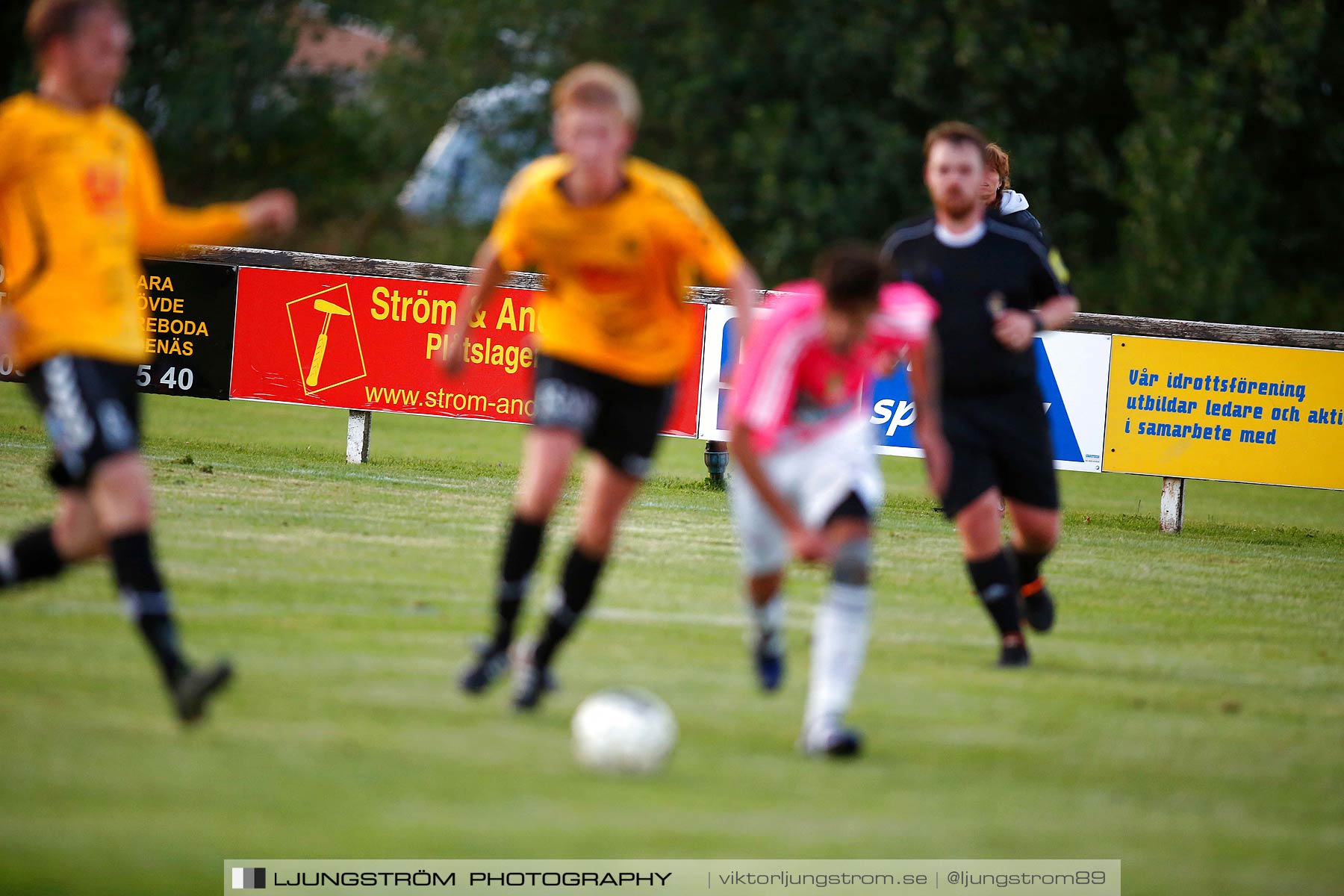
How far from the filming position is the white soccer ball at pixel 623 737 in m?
4.74

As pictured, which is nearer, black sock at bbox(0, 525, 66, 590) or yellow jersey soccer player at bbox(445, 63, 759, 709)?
yellow jersey soccer player at bbox(445, 63, 759, 709)

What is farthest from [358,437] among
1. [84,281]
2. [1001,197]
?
[84,281]

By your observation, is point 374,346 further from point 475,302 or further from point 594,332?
point 594,332

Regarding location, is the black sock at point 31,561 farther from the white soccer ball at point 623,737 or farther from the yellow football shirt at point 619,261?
the white soccer ball at point 623,737

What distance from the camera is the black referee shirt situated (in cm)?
688

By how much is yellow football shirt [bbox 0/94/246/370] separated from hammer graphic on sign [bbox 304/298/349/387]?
761 centimetres

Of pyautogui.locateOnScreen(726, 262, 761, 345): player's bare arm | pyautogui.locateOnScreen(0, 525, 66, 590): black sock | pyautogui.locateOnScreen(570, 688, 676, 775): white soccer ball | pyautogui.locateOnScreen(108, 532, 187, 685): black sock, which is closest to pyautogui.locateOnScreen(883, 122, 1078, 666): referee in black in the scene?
pyautogui.locateOnScreen(726, 262, 761, 345): player's bare arm

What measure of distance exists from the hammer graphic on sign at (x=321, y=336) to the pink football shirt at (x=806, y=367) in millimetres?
7926

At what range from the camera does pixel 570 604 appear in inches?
219

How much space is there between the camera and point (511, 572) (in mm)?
5590

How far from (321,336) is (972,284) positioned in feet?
23.7

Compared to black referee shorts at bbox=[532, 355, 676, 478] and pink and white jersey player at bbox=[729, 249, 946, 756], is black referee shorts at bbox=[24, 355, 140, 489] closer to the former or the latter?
black referee shorts at bbox=[532, 355, 676, 478]

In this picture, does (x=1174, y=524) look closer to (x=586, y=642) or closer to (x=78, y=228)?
(x=586, y=642)

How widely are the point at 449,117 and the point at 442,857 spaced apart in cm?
3192
